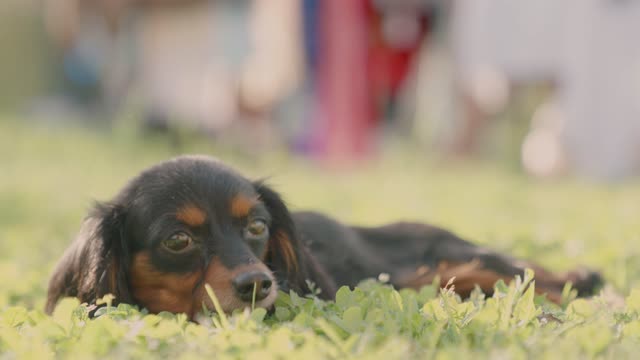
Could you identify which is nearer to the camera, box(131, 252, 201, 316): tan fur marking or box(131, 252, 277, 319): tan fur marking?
box(131, 252, 277, 319): tan fur marking

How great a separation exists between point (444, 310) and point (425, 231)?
1.57 meters

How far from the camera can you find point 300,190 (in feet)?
28.4

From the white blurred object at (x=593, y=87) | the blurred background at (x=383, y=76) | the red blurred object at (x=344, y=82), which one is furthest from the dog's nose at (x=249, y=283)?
the red blurred object at (x=344, y=82)

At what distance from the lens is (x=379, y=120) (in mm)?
18422

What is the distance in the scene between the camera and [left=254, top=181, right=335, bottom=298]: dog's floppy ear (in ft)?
11.8

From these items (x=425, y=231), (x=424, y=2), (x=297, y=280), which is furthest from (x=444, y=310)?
(x=424, y=2)

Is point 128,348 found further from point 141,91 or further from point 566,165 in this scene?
point 141,91

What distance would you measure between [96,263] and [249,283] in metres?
0.64

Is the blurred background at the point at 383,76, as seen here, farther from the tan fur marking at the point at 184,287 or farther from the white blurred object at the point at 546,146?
the tan fur marking at the point at 184,287

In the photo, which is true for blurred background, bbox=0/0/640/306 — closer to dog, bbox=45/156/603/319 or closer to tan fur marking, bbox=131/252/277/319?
dog, bbox=45/156/603/319

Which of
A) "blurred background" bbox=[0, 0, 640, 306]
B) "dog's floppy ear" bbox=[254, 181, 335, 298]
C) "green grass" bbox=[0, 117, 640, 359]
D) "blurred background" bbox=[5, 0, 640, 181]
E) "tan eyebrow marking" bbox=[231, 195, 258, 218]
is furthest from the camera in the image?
"blurred background" bbox=[5, 0, 640, 181]

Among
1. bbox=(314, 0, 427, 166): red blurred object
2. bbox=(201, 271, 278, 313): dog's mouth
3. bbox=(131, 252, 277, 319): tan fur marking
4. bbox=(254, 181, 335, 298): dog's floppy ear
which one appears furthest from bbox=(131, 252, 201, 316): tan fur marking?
bbox=(314, 0, 427, 166): red blurred object

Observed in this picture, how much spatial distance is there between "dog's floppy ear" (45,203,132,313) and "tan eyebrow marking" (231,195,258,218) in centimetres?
41

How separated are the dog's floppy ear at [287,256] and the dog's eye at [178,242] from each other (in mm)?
436
